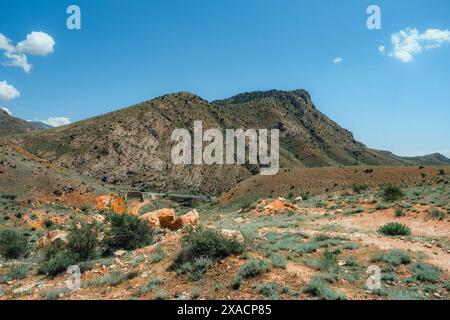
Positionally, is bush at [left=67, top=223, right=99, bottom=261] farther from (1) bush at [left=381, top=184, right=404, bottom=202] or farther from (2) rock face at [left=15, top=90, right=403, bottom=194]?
(2) rock face at [left=15, top=90, right=403, bottom=194]

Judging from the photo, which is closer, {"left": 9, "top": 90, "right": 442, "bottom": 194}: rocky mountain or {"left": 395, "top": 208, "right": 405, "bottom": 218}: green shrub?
{"left": 395, "top": 208, "right": 405, "bottom": 218}: green shrub

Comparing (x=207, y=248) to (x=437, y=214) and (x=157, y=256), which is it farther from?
(x=437, y=214)

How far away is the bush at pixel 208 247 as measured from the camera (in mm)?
9570

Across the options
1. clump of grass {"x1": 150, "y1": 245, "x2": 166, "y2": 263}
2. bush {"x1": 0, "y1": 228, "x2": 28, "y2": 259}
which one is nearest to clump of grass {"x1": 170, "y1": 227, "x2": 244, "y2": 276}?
clump of grass {"x1": 150, "y1": 245, "x2": 166, "y2": 263}

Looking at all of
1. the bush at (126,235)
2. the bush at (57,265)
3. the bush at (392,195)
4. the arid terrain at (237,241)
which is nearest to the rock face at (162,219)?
the arid terrain at (237,241)

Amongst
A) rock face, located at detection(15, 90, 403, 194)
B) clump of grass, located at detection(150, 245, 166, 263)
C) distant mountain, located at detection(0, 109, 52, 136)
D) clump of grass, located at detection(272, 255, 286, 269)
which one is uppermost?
distant mountain, located at detection(0, 109, 52, 136)

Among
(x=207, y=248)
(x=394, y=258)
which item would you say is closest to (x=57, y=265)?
(x=207, y=248)

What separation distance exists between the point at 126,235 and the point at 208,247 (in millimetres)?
6545

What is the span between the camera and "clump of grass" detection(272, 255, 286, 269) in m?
8.95

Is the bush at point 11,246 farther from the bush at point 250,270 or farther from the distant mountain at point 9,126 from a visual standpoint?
the distant mountain at point 9,126

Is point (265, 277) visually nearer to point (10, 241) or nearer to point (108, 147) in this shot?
point (10, 241)

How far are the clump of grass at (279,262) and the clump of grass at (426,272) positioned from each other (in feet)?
10.6

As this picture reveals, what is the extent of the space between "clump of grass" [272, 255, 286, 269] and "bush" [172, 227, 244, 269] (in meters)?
1.06

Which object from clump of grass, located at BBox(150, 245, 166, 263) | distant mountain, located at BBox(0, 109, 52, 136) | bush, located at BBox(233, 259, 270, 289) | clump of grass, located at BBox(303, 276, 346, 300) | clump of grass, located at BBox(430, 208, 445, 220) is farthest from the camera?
distant mountain, located at BBox(0, 109, 52, 136)
